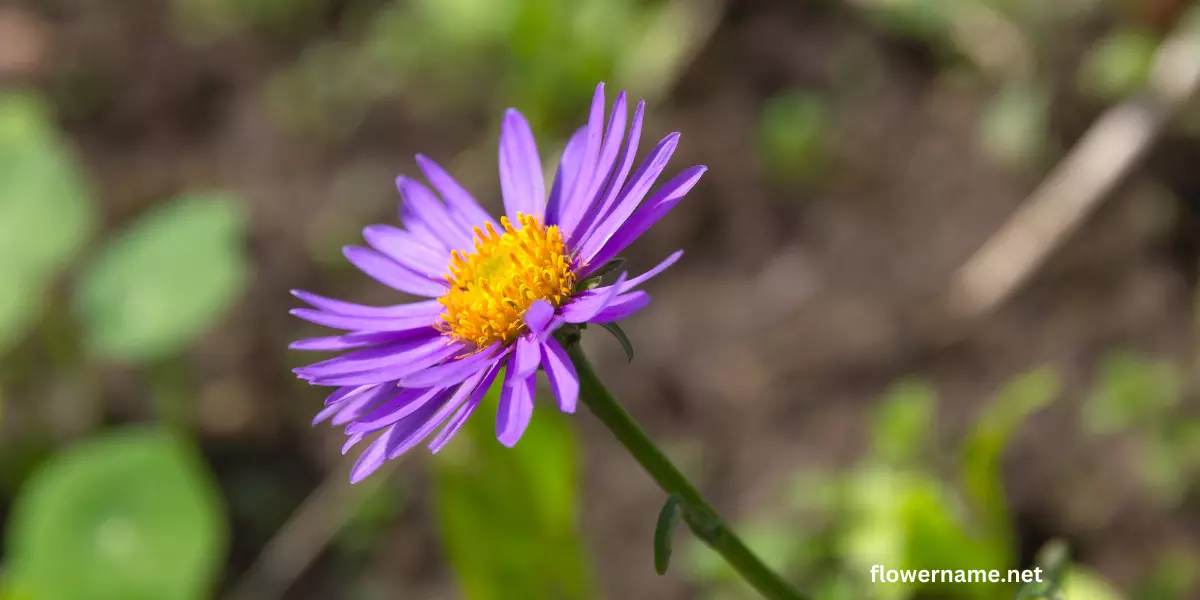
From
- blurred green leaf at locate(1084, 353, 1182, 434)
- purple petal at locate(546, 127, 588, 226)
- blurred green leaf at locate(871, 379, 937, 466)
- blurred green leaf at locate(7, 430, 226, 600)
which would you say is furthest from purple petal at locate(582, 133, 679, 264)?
blurred green leaf at locate(1084, 353, 1182, 434)

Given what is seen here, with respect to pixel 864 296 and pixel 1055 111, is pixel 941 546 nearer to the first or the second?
pixel 864 296

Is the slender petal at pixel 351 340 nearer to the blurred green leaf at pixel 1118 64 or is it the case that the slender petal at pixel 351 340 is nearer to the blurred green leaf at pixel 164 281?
the blurred green leaf at pixel 164 281

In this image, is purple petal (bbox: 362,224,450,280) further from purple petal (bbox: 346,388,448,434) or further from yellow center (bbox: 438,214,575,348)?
purple petal (bbox: 346,388,448,434)

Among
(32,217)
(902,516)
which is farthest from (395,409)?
(32,217)

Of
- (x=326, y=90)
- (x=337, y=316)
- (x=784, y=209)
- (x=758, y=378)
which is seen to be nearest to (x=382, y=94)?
(x=326, y=90)

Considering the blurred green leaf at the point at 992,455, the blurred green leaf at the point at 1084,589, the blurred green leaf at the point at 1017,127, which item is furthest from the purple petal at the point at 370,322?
the blurred green leaf at the point at 1017,127
